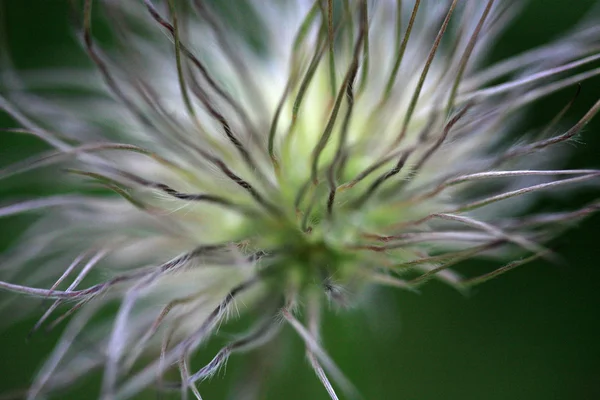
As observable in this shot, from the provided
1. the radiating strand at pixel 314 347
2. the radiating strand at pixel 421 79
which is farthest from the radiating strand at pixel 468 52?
the radiating strand at pixel 314 347

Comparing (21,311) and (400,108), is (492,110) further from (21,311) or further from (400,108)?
(21,311)

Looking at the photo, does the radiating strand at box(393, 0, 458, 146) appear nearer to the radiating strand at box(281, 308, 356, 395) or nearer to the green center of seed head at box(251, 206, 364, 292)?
the green center of seed head at box(251, 206, 364, 292)

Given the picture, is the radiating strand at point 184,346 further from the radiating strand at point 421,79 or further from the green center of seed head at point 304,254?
the radiating strand at point 421,79

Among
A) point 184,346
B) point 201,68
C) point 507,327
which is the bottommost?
point 507,327

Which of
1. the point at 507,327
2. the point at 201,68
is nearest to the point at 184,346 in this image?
the point at 201,68

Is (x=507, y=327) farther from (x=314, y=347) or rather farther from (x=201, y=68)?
(x=201, y=68)

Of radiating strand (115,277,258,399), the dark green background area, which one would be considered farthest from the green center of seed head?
the dark green background area

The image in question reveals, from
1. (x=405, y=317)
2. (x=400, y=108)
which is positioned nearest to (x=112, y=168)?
(x=400, y=108)

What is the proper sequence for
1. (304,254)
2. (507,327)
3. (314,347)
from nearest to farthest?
(314,347), (304,254), (507,327)
